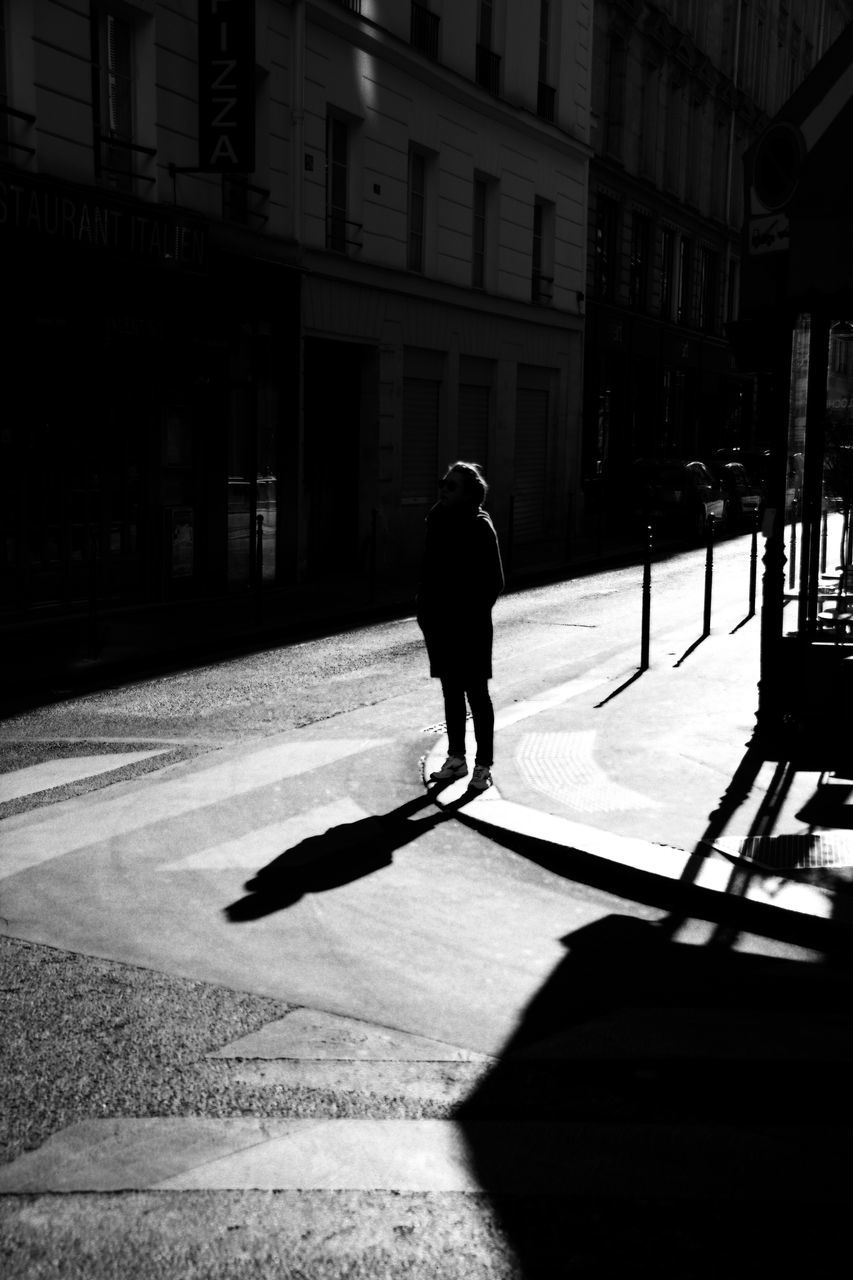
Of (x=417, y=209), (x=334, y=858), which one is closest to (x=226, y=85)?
(x=417, y=209)

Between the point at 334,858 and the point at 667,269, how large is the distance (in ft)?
110

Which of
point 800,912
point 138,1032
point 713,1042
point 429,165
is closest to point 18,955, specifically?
point 138,1032

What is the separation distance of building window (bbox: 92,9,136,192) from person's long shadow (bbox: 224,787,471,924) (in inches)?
419

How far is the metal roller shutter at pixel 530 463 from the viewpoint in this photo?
2819 centimetres

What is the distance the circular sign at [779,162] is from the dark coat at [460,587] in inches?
103

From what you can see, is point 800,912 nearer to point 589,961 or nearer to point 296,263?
point 589,961

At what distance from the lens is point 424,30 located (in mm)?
23109

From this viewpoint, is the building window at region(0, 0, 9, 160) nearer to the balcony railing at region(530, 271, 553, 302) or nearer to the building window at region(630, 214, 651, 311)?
the balcony railing at region(530, 271, 553, 302)

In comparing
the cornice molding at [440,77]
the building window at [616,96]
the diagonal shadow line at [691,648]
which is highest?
the building window at [616,96]

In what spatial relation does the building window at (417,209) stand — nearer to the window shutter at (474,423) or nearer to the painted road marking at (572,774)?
the window shutter at (474,423)

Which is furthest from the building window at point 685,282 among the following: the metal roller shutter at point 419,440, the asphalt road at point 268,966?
the asphalt road at point 268,966

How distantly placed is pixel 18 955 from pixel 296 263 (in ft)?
50.4

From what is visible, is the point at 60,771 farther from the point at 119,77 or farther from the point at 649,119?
the point at 649,119

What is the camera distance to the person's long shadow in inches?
237
